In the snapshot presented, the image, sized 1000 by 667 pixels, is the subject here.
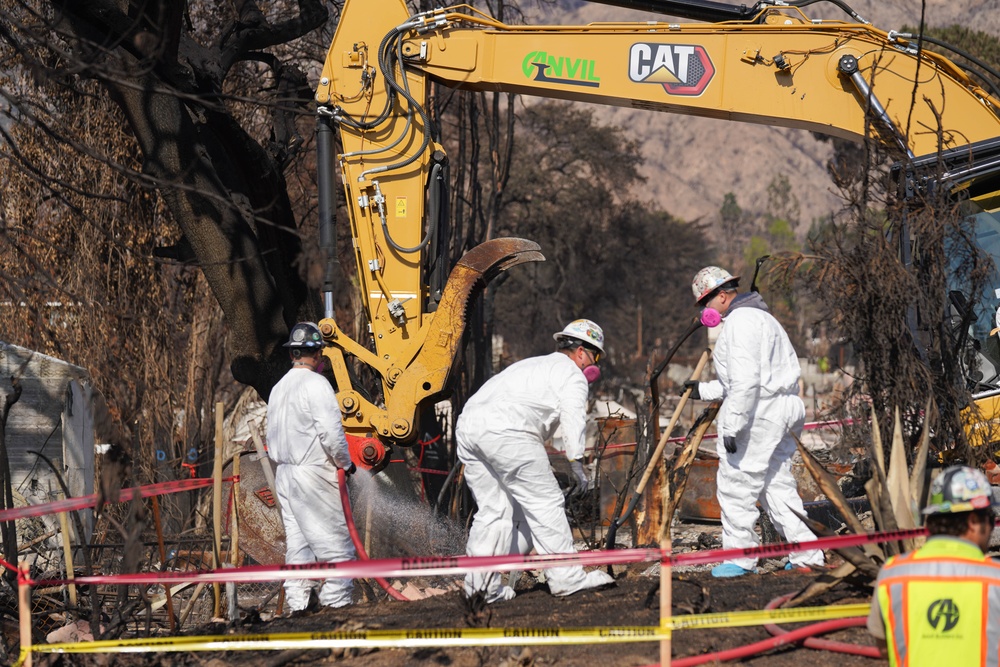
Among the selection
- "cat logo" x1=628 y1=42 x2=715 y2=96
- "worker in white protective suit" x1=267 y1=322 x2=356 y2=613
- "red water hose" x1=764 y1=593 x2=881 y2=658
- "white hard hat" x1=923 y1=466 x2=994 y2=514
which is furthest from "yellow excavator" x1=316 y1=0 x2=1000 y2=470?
"white hard hat" x1=923 y1=466 x2=994 y2=514

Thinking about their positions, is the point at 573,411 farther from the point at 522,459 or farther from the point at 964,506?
the point at 964,506

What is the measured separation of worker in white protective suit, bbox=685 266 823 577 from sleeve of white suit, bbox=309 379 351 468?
7.71 feet

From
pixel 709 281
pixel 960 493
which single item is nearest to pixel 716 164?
pixel 709 281

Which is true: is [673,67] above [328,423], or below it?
above

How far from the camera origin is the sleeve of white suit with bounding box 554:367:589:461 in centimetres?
669

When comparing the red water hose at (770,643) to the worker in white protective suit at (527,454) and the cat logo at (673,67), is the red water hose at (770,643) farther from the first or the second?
the cat logo at (673,67)

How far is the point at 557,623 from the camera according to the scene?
587 cm

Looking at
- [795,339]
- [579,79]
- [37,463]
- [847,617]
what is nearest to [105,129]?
[37,463]

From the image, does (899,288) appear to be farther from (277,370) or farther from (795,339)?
(795,339)

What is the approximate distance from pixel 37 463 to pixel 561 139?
34.2m

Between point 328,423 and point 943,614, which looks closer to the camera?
point 943,614

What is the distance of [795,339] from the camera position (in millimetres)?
38094

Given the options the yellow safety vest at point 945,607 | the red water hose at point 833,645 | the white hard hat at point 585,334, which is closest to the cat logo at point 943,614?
the yellow safety vest at point 945,607

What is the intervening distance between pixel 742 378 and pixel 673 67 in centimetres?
297
